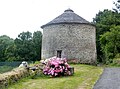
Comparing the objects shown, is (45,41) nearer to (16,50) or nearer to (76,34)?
(76,34)

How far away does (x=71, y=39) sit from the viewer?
33594mm

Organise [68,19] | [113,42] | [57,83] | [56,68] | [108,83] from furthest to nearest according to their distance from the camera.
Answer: [113,42]
[68,19]
[56,68]
[57,83]
[108,83]

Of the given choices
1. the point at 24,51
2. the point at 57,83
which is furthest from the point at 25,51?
the point at 57,83

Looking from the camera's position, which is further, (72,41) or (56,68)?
(72,41)

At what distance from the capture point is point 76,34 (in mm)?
33688

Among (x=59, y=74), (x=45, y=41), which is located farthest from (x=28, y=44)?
(x=59, y=74)

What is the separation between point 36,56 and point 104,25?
15515 millimetres

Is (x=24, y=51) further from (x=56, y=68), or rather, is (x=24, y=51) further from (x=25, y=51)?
(x=56, y=68)

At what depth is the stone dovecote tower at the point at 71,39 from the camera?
1319 inches

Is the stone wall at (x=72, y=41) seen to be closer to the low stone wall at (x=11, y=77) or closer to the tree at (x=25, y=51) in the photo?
the low stone wall at (x=11, y=77)

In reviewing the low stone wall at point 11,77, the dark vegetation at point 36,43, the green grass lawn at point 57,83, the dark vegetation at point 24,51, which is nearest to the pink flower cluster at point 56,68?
the low stone wall at point 11,77

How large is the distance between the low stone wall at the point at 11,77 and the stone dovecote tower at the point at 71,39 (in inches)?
677

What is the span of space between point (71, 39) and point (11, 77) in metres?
21.2

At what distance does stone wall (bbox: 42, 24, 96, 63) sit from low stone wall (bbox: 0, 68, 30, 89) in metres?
17.2
